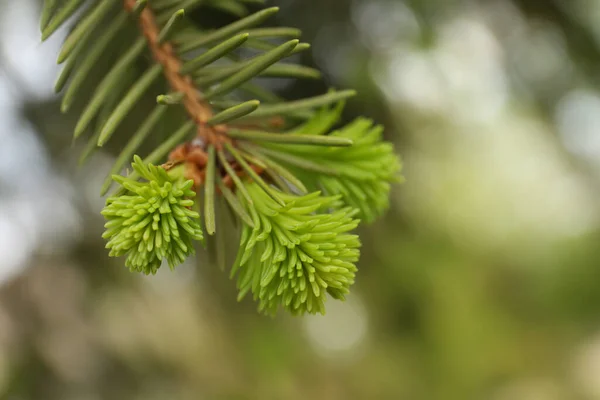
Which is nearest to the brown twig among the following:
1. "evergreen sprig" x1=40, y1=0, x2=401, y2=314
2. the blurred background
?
"evergreen sprig" x1=40, y1=0, x2=401, y2=314

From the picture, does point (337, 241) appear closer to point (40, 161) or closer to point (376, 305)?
point (40, 161)

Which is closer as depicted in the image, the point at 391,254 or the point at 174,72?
the point at 174,72

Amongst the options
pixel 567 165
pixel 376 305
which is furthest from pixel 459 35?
pixel 376 305

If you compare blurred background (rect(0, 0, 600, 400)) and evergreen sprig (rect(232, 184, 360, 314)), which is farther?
blurred background (rect(0, 0, 600, 400))

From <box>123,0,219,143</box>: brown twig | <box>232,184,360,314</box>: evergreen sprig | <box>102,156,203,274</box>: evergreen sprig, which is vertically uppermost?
<box>123,0,219,143</box>: brown twig

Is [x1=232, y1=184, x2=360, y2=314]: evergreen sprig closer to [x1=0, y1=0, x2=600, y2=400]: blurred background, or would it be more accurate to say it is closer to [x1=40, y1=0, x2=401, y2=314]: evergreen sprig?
[x1=40, y1=0, x2=401, y2=314]: evergreen sprig

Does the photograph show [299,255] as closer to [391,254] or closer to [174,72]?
[174,72]

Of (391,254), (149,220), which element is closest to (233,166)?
(149,220)

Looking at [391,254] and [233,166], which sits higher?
[391,254]
